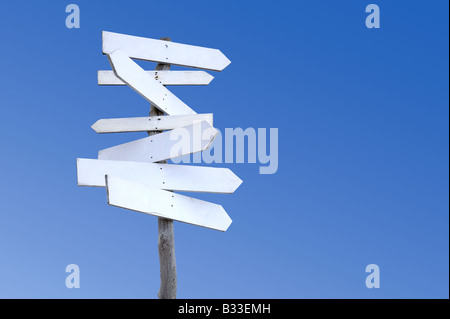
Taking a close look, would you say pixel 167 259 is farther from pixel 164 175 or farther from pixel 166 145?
pixel 166 145

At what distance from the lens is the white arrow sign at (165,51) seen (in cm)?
405

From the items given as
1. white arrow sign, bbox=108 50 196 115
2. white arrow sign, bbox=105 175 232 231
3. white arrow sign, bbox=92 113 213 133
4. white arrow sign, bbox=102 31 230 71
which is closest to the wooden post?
white arrow sign, bbox=105 175 232 231

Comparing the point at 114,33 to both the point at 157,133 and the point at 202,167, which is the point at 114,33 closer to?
the point at 157,133

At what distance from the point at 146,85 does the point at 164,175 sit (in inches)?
25.5

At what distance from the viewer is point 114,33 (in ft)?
13.3

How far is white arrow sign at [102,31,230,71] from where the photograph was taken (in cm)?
405

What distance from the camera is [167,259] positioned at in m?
4.12

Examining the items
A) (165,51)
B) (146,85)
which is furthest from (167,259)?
(165,51)

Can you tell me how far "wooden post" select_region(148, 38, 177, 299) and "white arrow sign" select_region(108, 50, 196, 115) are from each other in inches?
31.9

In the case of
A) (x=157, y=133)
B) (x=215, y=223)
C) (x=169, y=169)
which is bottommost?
(x=215, y=223)

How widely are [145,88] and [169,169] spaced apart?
593 mm
